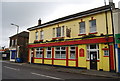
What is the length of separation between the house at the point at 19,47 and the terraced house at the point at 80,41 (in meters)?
7.63

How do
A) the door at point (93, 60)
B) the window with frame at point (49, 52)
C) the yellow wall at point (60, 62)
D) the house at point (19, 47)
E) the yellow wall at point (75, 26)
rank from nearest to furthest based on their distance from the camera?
the yellow wall at point (75, 26) < the door at point (93, 60) < the yellow wall at point (60, 62) < the window with frame at point (49, 52) < the house at point (19, 47)

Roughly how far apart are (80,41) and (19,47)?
1793cm

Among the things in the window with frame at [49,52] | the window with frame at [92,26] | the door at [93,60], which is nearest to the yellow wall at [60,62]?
the window with frame at [49,52]

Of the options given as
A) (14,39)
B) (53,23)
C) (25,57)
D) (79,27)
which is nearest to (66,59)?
(79,27)

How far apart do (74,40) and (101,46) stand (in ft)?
12.9

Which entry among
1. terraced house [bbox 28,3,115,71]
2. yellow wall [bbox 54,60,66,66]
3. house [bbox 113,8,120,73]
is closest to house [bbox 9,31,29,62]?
terraced house [bbox 28,3,115,71]

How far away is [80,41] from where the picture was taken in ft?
53.5

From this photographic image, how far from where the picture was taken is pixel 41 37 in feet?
74.1

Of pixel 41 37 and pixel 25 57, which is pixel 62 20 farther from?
pixel 25 57

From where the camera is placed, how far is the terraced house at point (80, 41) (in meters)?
14.1

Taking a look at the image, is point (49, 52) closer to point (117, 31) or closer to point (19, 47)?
point (117, 31)

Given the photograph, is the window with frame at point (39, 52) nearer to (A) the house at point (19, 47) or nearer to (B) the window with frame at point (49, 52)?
(B) the window with frame at point (49, 52)

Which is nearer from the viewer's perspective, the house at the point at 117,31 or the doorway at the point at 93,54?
the house at the point at 117,31

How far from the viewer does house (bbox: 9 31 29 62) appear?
29.2m
